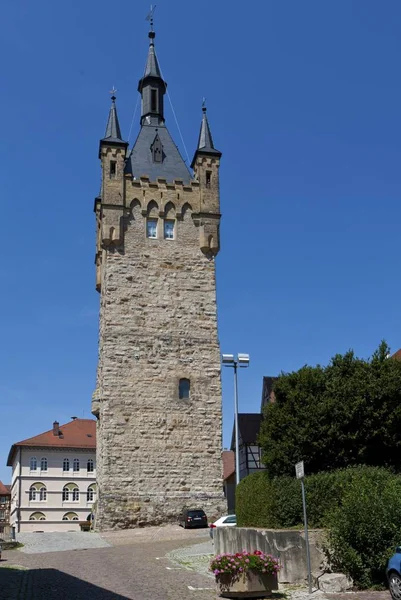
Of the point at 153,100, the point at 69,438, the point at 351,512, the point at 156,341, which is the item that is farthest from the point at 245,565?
the point at 69,438

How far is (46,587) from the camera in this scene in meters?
13.0

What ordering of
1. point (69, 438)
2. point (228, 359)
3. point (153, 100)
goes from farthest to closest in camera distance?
1. point (69, 438)
2. point (153, 100)
3. point (228, 359)

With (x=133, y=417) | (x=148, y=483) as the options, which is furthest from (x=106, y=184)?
(x=148, y=483)

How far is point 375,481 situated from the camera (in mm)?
13906

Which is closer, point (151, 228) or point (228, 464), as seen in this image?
point (151, 228)

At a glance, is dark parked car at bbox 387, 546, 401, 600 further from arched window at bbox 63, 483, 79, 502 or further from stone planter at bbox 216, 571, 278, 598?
arched window at bbox 63, 483, 79, 502

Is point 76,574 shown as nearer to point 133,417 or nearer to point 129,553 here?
point 129,553

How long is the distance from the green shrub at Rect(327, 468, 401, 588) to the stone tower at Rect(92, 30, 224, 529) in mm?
17495

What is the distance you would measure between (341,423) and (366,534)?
4301mm

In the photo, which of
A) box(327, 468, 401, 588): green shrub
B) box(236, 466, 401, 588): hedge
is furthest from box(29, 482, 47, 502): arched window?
box(327, 468, 401, 588): green shrub

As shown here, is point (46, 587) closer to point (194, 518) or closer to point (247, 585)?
point (247, 585)

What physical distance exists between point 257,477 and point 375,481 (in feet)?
15.5

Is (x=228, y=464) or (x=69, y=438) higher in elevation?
(x=69, y=438)

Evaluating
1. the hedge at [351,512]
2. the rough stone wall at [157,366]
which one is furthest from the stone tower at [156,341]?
the hedge at [351,512]
